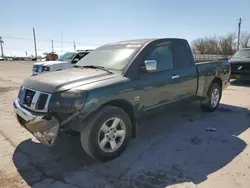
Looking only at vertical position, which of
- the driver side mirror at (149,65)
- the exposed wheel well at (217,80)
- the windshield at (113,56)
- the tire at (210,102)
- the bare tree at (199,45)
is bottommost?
the tire at (210,102)

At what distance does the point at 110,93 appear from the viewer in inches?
139

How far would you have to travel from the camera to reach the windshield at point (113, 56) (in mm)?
4152

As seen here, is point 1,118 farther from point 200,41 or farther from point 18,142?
point 200,41

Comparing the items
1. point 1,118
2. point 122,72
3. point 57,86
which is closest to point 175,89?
point 122,72

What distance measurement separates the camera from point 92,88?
3.35 metres

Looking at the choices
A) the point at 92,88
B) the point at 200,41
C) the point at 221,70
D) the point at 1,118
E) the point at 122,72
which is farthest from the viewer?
the point at 200,41

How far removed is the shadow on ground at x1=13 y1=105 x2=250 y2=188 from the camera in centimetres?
318

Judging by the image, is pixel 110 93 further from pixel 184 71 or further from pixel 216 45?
pixel 216 45

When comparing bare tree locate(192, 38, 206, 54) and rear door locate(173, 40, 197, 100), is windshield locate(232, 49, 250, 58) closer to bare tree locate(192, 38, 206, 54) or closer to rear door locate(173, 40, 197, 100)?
rear door locate(173, 40, 197, 100)

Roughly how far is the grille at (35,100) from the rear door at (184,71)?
2514mm

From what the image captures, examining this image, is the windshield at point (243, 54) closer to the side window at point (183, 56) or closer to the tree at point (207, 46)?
the side window at point (183, 56)

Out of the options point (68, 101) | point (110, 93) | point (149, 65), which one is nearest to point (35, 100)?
point (68, 101)

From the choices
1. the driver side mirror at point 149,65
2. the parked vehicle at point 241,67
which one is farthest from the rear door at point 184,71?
the parked vehicle at point 241,67

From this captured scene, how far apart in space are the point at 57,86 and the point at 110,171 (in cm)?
141
